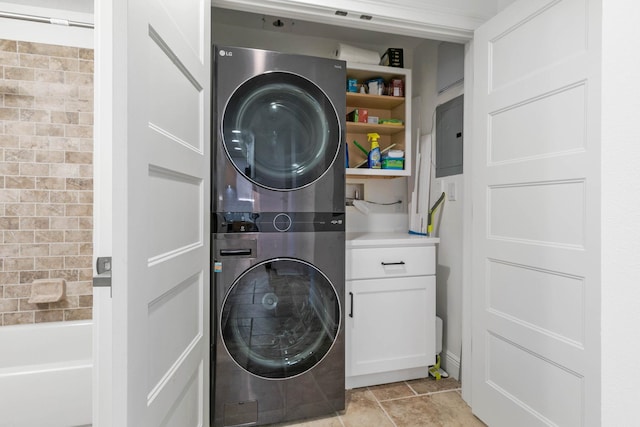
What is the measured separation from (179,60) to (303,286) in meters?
1.09

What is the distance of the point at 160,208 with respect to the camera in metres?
0.90

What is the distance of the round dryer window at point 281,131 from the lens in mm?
1474

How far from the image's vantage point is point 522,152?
1.38 meters

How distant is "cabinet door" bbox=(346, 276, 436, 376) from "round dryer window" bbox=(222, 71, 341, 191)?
2.44ft

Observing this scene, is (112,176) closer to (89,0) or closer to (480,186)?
(480,186)

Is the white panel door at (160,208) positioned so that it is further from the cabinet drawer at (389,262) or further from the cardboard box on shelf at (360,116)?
the cardboard box on shelf at (360,116)

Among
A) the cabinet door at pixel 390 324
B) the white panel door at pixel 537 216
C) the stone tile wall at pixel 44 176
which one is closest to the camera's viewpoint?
the white panel door at pixel 537 216

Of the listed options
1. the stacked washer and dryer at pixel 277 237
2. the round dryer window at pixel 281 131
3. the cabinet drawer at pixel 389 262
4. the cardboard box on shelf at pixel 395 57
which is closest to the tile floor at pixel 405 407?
the stacked washer and dryer at pixel 277 237

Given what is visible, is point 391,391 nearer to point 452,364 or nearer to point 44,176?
point 452,364

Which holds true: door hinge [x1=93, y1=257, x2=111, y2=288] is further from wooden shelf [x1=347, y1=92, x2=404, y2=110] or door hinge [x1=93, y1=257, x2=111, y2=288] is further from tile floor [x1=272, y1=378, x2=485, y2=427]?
wooden shelf [x1=347, y1=92, x2=404, y2=110]

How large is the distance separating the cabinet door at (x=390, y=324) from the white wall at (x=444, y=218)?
0.78 feet

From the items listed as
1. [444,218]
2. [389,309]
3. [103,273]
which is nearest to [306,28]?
[444,218]

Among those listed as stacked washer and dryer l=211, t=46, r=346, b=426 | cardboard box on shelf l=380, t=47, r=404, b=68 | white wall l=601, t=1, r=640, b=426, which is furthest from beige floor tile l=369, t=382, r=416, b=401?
cardboard box on shelf l=380, t=47, r=404, b=68

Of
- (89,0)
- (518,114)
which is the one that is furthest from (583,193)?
(89,0)
